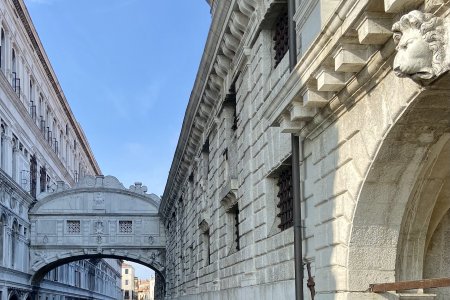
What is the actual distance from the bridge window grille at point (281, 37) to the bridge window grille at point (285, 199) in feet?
6.45

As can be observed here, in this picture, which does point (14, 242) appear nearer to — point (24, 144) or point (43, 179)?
point (24, 144)

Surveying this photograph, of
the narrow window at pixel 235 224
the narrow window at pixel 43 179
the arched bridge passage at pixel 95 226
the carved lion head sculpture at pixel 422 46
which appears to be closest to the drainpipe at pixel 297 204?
the carved lion head sculpture at pixel 422 46

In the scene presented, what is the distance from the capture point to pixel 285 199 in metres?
12.0

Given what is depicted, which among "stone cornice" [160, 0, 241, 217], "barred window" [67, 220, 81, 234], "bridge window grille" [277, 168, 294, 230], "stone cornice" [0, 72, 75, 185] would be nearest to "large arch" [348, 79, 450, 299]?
"bridge window grille" [277, 168, 294, 230]

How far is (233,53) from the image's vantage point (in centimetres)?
1573

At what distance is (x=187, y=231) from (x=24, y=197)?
1253 centimetres

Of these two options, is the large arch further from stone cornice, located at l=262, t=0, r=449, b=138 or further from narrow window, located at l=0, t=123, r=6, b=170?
narrow window, located at l=0, t=123, r=6, b=170

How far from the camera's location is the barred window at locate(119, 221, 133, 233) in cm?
4169

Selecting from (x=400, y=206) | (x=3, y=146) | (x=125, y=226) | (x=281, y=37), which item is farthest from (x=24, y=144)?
(x=400, y=206)

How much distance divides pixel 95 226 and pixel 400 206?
114 ft

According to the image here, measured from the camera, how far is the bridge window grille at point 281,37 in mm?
12091

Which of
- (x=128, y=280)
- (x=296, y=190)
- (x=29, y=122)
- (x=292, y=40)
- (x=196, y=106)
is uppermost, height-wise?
(x=29, y=122)

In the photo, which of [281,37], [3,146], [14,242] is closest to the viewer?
[281,37]

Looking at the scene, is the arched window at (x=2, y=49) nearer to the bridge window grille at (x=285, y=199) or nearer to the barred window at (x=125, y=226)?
the barred window at (x=125, y=226)
